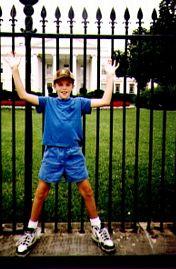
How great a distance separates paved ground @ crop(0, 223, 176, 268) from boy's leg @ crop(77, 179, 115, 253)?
7cm

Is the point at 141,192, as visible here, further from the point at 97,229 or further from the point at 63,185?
the point at 97,229

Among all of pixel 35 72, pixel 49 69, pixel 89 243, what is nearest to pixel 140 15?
pixel 89 243

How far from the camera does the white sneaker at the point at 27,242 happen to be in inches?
129

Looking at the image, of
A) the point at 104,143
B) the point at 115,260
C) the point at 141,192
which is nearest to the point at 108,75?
the point at 115,260

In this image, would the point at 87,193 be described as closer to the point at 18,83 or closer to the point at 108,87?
the point at 108,87

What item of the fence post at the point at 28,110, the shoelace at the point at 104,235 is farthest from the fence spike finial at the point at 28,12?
the shoelace at the point at 104,235

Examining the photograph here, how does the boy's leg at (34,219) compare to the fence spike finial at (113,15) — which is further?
the fence spike finial at (113,15)

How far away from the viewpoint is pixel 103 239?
3.38 meters

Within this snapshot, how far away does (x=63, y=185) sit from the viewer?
6023mm

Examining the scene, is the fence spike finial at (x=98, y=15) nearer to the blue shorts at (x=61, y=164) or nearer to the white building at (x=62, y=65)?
the blue shorts at (x=61, y=164)

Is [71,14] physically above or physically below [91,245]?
above

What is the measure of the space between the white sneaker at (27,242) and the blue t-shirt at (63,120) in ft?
2.81

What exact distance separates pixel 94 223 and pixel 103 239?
21 centimetres

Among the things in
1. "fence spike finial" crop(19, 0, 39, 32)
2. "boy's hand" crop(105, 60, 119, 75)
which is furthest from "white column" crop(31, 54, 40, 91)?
"boy's hand" crop(105, 60, 119, 75)
